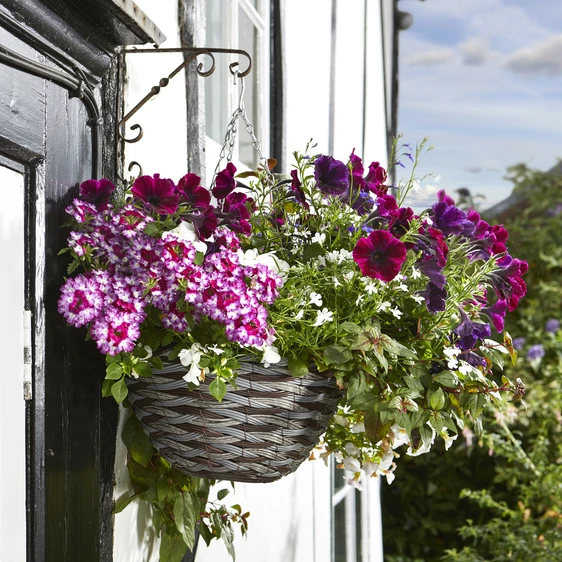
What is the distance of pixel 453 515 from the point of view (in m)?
4.38

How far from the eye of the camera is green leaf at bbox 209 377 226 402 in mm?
817

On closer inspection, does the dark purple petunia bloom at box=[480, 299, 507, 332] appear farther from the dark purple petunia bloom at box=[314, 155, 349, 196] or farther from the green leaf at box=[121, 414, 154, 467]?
the green leaf at box=[121, 414, 154, 467]

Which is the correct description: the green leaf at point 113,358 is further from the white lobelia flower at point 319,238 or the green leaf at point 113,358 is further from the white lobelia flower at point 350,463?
the white lobelia flower at point 350,463

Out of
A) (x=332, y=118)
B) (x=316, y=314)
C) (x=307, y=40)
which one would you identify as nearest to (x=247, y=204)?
(x=316, y=314)

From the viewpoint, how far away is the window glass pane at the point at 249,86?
6.26 ft

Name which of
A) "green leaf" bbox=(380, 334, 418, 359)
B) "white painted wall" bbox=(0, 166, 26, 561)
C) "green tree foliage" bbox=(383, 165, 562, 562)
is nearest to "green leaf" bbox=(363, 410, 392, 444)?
"green leaf" bbox=(380, 334, 418, 359)

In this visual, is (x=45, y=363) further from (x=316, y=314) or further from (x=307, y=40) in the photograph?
(x=307, y=40)

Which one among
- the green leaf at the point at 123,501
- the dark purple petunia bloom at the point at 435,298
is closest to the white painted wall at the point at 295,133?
the green leaf at the point at 123,501

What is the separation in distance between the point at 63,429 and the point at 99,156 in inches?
15.1

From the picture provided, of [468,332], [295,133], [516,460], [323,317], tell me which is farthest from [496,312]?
[516,460]

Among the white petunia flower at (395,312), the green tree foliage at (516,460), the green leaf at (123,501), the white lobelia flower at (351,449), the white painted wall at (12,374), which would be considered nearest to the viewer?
the white painted wall at (12,374)

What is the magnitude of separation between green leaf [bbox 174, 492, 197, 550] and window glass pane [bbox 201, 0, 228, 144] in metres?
0.93

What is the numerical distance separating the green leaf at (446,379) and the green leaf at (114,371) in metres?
0.41

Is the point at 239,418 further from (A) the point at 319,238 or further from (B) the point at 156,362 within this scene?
(A) the point at 319,238
